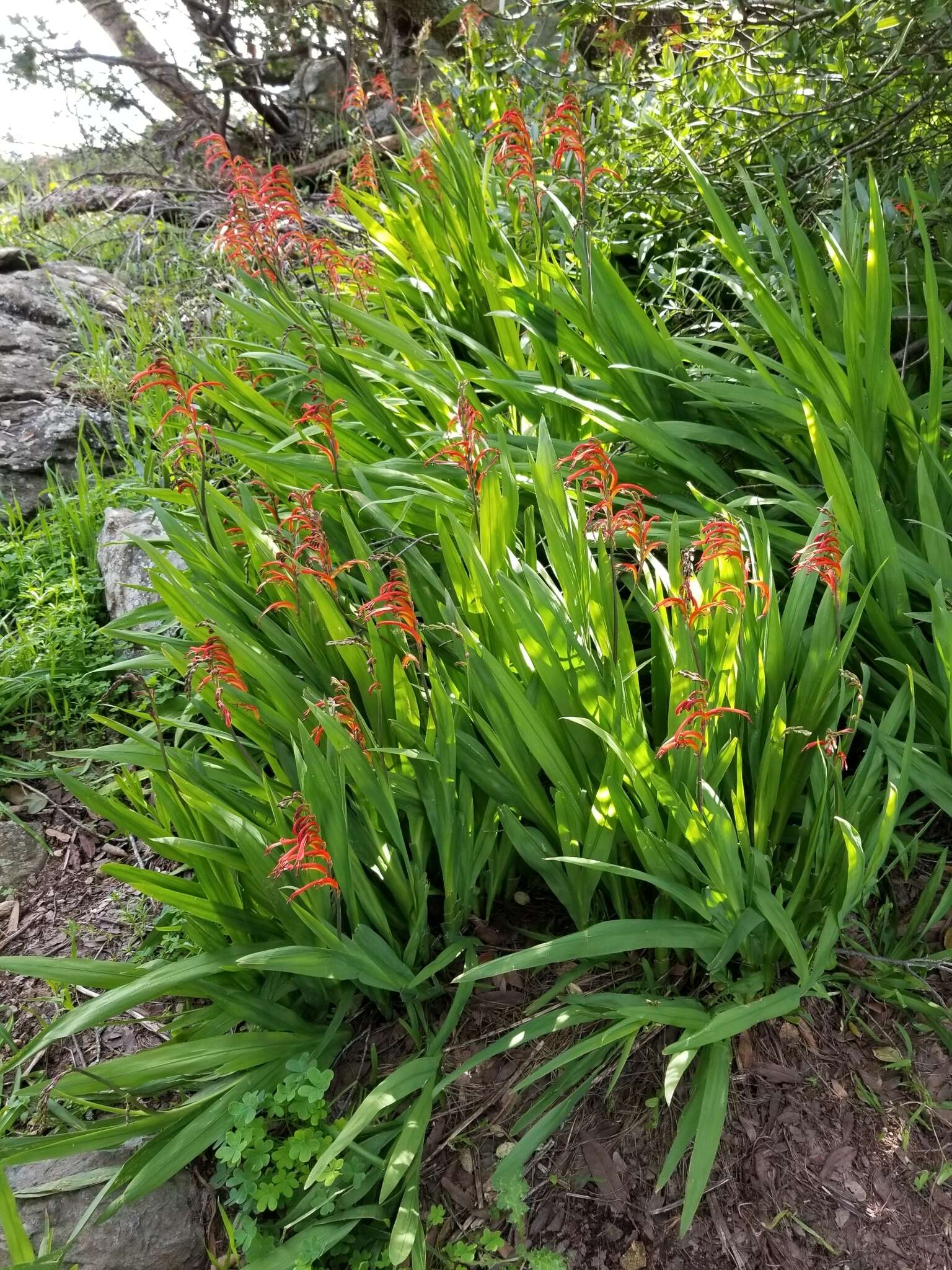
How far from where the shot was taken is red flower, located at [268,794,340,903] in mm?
1220

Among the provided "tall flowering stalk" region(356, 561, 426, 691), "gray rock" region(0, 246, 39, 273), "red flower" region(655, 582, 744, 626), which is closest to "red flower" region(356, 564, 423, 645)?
"tall flowering stalk" region(356, 561, 426, 691)

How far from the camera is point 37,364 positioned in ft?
12.6

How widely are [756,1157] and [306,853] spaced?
0.80m

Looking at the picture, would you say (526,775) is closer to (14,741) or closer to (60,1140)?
(60,1140)

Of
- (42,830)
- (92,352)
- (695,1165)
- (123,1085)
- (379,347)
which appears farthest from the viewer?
(92,352)

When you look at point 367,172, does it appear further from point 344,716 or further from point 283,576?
point 344,716

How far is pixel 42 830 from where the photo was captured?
2279 mm

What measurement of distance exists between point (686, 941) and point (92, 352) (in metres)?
3.50

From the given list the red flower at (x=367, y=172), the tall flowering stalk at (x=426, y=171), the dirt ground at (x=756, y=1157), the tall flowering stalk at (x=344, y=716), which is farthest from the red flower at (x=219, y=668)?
the red flower at (x=367, y=172)

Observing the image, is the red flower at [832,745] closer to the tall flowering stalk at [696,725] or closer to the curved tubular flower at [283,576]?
the tall flowering stalk at [696,725]

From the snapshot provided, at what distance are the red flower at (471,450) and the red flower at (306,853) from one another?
586 mm

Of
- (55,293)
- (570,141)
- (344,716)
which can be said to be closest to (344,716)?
(344,716)

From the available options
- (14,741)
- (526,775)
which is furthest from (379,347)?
(526,775)

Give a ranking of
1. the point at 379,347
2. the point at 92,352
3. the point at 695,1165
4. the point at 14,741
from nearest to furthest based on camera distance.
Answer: the point at 695,1165 → the point at 14,741 → the point at 379,347 → the point at 92,352
